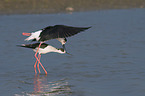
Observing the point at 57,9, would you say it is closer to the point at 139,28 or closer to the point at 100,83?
the point at 139,28

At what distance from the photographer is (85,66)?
27.1 feet

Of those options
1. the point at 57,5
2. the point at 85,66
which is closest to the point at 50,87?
the point at 85,66

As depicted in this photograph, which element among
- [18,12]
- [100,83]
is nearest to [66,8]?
[18,12]

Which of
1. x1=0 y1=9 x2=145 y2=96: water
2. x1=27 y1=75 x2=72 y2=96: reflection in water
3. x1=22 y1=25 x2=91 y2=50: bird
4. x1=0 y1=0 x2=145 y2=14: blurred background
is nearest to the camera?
x1=27 y1=75 x2=72 y2=96: reflection in water

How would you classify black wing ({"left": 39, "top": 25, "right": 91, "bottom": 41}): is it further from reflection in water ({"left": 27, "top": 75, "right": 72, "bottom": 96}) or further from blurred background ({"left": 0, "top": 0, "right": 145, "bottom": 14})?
blurred background ({"left": 0, "top": 0, "right": 145, "bottom": 14})

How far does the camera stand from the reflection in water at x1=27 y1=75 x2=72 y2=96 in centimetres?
620

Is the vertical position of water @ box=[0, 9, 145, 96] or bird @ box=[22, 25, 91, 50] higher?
bird @ box=[22, 25, 91, 50]

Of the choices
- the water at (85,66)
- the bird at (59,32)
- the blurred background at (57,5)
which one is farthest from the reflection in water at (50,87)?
the blurred background at (57,5)

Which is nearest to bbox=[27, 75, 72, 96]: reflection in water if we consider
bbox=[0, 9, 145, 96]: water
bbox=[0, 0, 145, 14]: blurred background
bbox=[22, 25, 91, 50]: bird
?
bbox=[0, 9, 145, 96]: water

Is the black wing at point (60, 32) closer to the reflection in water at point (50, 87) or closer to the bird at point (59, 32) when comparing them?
the bird at point (59, 32)

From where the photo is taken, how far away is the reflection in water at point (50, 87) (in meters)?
6.20

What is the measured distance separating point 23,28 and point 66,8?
7341mm

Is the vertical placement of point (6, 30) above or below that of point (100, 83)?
above

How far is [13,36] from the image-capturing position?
12.9 meters
